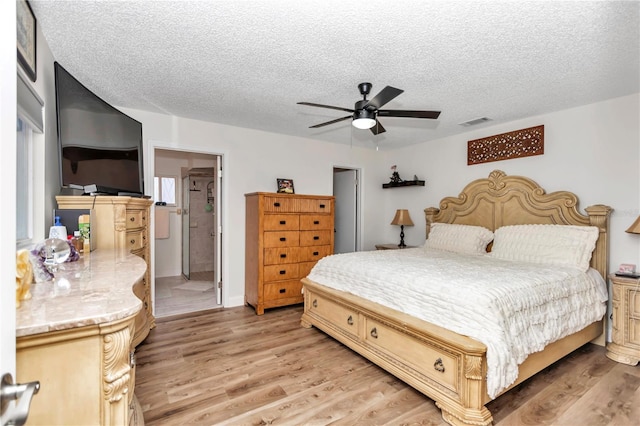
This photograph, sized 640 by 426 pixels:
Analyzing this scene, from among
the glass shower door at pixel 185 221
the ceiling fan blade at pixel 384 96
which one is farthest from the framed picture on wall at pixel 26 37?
the glass shower door at pixel 185 221

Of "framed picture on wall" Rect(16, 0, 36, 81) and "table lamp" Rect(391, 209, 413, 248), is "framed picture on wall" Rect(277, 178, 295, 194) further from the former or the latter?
"framed picture on wall" Rect(16, 0, 36, 81)

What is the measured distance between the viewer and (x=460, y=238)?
386cm

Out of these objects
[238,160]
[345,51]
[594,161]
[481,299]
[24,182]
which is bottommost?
[481,299]

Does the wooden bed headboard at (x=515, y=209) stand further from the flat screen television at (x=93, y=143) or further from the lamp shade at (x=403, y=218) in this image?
the flat screen television at (x=93, y=143)

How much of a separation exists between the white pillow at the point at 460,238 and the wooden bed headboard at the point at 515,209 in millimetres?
235

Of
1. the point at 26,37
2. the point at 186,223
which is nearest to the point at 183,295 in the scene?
the point at 186,223

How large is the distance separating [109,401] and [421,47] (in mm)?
2449

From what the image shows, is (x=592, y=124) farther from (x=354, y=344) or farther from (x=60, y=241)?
(x=60, y=241)

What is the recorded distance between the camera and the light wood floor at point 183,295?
155 inches

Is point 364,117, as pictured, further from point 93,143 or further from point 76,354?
point 76,354

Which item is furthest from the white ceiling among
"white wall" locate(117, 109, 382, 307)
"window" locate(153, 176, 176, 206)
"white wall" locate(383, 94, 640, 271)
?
"window" locate(153, 176, 176, 206)

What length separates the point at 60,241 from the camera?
1631mm

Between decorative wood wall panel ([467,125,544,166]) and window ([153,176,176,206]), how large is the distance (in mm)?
5230

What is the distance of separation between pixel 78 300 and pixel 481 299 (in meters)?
2.02
